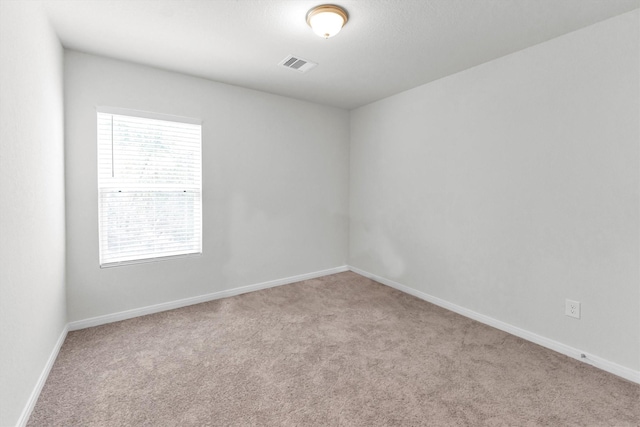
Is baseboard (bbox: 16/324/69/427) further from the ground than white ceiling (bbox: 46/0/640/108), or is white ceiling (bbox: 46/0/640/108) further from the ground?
white ceiling (bbox: 46/0/640/108)

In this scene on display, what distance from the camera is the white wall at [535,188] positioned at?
2.08 m

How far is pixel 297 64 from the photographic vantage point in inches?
114

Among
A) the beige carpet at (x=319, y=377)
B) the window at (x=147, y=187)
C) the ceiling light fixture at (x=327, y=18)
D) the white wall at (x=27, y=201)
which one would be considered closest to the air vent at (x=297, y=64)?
the ceiling light fixture at (x=327, y=18)

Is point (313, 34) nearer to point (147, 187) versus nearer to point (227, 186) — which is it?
point (227, 186)

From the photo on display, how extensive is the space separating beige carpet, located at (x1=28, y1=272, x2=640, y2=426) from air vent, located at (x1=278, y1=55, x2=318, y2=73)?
8.31 ft

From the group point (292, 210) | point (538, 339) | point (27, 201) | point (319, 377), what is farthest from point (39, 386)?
point (538, 339)

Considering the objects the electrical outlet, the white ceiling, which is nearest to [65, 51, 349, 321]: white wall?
the white ceiling

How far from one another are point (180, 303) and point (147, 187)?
1.29 m

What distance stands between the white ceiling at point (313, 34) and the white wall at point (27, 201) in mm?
451

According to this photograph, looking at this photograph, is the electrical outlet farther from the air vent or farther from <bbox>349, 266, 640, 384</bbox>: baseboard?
the air vent

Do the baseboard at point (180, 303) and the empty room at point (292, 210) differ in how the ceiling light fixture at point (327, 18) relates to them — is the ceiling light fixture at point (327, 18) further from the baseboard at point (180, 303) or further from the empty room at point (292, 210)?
the baseboard at point (180, 303)

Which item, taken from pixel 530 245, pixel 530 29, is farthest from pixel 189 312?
pixel 530 29

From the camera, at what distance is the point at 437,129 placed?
3.29 m

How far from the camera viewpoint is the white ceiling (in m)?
2.00
